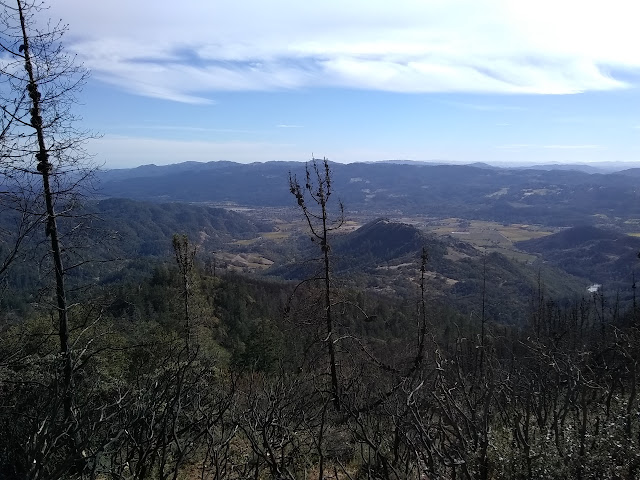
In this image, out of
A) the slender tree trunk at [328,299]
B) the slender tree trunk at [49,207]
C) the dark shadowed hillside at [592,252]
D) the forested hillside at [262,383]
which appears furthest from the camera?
the dark shadowed hillside at [592,252]

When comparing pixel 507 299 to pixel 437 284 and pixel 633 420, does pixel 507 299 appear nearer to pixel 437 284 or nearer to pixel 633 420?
pixel 437 284

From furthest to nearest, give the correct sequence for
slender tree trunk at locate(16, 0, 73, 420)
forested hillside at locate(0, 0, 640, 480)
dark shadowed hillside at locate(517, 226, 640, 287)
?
dark shadowed hillside at locate(517, 226, 640, 287), slender tree trunk at locate(16, 0, 73, 420), forested hillside at locate(0, 0, 640, 480)

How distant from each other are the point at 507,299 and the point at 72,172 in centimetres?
10288

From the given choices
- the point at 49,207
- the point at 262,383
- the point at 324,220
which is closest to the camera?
the point at 49,207

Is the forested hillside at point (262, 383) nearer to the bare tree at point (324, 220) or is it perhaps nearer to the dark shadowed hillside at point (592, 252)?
the bare tree at point (324, 220)

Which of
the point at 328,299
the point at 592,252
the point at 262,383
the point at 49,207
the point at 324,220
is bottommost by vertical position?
the point at 592,252

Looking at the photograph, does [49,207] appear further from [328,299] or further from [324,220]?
[328,299]

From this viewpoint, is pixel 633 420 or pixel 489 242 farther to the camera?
pixel 489 242

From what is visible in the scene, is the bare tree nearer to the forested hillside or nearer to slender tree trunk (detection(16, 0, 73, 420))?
the forested hillside

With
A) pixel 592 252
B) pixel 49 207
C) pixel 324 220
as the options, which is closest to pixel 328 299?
pixel 324 220

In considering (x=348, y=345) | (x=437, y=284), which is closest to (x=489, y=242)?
(x=437, y=284)

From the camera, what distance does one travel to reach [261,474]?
23.1 feet

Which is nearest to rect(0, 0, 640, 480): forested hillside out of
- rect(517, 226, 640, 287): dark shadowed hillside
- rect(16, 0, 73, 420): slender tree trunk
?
rect(16, 0, 73, 420): slender tree trunk

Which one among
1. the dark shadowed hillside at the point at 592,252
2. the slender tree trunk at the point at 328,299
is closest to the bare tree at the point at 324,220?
the slender tree trunk at the point at 328,299
